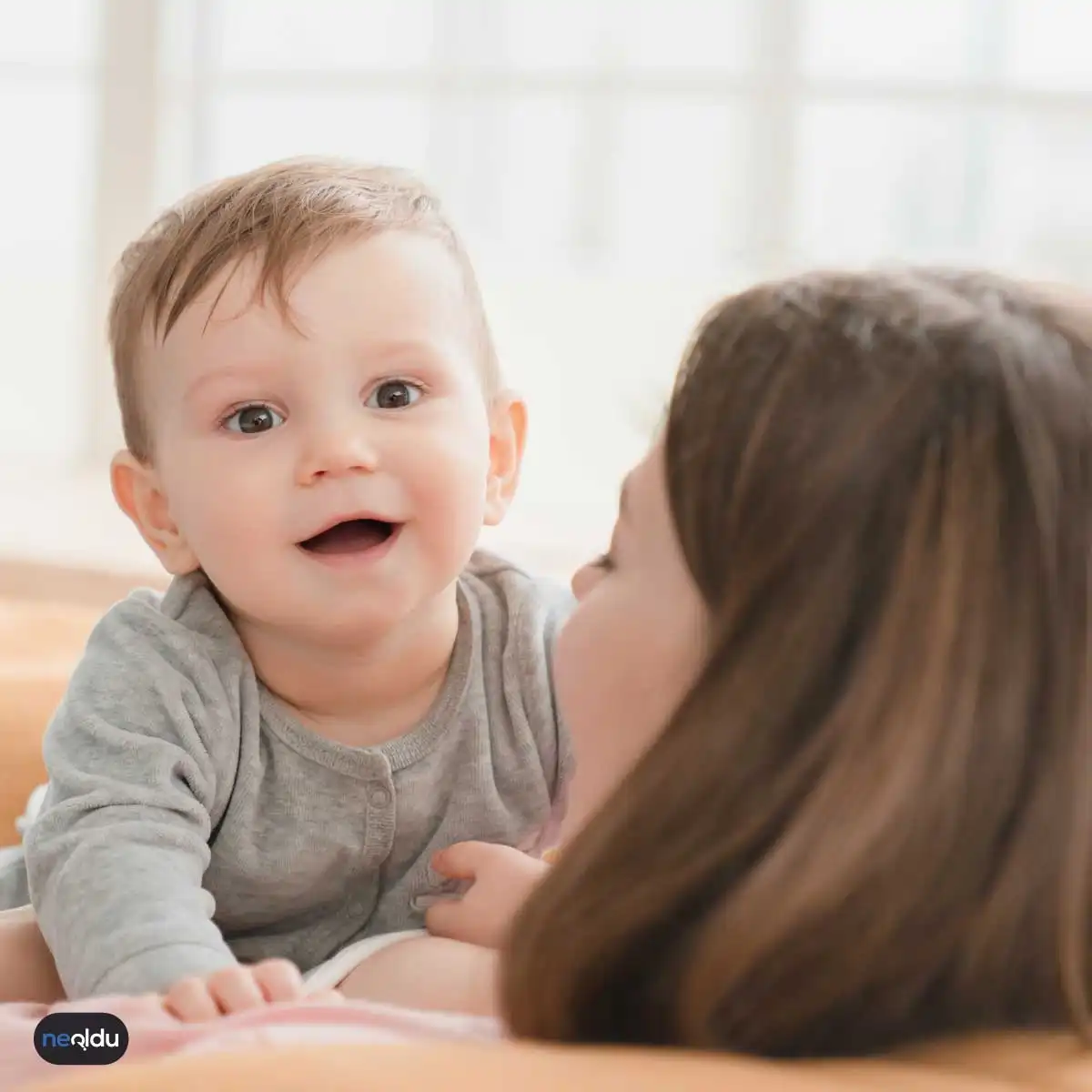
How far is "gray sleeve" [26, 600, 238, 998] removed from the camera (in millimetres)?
988

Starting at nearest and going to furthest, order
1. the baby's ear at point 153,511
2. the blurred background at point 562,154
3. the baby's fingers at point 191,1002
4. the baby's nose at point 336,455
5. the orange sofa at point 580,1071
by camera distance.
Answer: the orange sofa at point 580,1071
the baby's fingers at point 191,1002
the baby's nose at point 336,455
the baby's ear at point 153,511
the blurred background at point 562,154

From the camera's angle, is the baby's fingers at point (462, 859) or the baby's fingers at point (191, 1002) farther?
the baby's fingers at point (462, 859)

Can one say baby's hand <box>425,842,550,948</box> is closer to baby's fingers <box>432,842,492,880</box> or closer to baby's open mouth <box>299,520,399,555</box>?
baby's fingers <box>432,842,492,880</box>

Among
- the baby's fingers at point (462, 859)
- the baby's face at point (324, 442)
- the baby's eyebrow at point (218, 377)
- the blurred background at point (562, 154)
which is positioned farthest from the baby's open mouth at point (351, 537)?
the blurred background at point (562, 154)

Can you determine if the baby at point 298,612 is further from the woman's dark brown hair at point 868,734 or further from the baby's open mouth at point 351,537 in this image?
the woman's dark brown hair at point 868,734

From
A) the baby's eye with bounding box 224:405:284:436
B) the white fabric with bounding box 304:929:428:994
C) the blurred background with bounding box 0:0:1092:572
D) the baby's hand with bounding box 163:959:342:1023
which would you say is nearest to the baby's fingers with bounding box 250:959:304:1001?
the baby's hand with bounding box 163:959:342:1023

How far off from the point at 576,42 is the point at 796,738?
2.32 m

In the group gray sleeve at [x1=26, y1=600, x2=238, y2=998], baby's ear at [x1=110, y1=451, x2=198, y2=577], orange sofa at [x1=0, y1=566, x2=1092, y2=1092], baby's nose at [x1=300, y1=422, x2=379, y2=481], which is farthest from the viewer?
baby's ear at [x1=110, y1=451, x2=198, y2=577]

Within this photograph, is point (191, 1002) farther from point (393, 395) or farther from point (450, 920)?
point (393, 395)

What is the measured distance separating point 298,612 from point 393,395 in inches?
6.7

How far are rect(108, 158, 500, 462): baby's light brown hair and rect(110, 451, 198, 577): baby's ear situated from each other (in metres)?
0.01

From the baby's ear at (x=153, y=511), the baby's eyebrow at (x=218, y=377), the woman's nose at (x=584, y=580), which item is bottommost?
the baby's ear at (x=153, y=511)

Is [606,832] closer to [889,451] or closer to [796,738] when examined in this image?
[796,738]

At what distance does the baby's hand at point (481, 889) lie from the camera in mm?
1117
